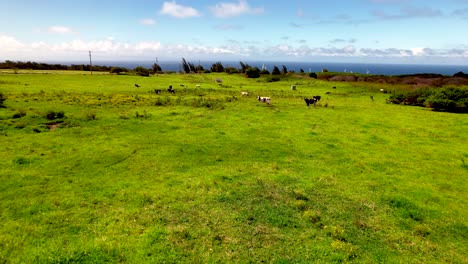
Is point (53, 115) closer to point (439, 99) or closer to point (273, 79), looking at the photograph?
point (439, 99)


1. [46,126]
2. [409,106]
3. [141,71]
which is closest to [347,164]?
[46,126]

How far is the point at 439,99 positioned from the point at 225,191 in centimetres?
4271

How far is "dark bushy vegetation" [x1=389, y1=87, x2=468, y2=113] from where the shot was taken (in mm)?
43438

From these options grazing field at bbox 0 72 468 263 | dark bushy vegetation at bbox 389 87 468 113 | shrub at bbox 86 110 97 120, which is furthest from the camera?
dark bushy vegetation at bbox 389 87 468 113

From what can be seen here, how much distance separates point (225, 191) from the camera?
16.1m

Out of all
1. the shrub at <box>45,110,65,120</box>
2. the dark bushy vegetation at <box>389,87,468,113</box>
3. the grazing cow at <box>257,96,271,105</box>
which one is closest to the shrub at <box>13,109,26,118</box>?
the shrub at <box>45,110,65,120</box>

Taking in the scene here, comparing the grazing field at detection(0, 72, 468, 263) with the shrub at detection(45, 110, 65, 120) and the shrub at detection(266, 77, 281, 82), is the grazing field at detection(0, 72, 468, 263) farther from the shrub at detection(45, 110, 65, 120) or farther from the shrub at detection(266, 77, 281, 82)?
the shrub at detection(266, 77, 281, 82)

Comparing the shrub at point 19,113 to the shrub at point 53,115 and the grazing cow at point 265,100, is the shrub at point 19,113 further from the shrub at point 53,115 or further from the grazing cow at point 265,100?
the grazing cow at point 265,100

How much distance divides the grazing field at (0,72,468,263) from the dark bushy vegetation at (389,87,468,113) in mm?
14002

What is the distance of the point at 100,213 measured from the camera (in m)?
13.6

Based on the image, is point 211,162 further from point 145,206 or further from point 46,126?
point 46,126

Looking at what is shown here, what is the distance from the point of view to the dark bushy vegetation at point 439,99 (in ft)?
143

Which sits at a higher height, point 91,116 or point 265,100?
point 265,100

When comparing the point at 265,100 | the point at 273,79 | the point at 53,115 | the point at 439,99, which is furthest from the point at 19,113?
the point at 273,79
